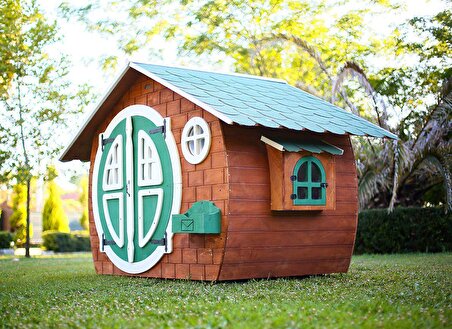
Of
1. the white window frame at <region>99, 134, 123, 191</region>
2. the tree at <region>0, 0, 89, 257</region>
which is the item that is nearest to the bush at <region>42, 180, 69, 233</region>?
the tree at <region>0, 0, 89, 257</region>

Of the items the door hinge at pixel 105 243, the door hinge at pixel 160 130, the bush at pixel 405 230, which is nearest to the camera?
the door hinge at pixel 160 130

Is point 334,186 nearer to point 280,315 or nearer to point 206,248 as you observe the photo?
point 206,248

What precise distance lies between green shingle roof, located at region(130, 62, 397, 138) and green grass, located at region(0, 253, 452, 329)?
6.66 feet

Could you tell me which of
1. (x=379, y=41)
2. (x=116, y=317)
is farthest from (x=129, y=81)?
(x=379, y=41)

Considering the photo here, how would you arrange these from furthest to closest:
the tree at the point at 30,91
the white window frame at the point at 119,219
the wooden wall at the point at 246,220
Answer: the tree at the point at 30,91, the white window frame at the point at 119,219, the wooden wall at the point at 246,220

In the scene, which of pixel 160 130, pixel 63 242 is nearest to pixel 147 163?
pixel 160 130

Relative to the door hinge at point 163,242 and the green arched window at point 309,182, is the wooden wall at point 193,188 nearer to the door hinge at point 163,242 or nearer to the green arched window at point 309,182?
the door hinge at point 163,242

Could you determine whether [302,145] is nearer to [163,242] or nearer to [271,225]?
[271,225]

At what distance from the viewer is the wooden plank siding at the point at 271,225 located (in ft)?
29.6

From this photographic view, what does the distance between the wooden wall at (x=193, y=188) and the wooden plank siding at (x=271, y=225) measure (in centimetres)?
13

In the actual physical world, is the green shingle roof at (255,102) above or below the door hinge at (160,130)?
above

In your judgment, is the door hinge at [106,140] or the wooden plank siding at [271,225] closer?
the wooden plank siding at [271,225]

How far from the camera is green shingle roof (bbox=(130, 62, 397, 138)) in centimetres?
895

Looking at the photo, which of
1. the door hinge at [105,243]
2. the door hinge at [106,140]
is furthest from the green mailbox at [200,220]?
the door hinge at [106,140]
